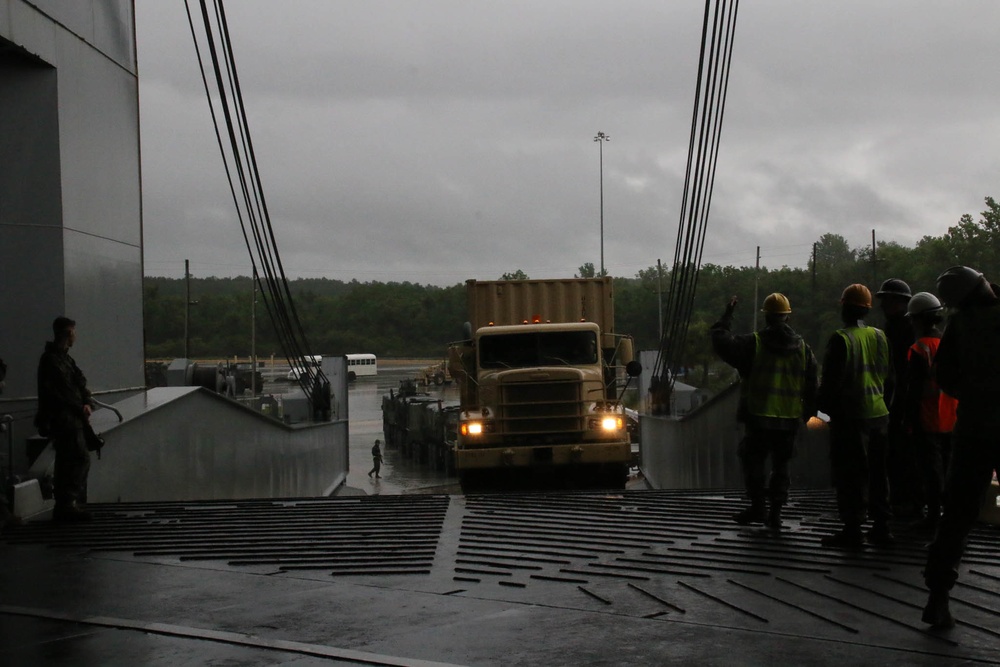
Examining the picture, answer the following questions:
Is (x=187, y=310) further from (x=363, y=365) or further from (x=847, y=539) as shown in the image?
(x=847, y=539)

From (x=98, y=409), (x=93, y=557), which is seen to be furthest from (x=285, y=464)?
(x=93, y=557)

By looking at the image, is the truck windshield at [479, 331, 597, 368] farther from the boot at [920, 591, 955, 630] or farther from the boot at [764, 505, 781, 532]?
the boot at [920, 591, 955, 630]

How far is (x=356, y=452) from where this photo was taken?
153ft

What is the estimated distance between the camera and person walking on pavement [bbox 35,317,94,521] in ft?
28.8

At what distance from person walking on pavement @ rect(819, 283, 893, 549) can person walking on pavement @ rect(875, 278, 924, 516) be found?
0.24 m

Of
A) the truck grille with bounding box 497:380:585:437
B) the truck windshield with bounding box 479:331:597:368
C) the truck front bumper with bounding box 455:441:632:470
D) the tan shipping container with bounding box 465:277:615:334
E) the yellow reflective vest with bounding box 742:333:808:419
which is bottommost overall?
the truck front bumper with bounding box 455:441:632:470

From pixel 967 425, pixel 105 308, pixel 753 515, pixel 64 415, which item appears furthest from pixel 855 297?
pixel 105 308

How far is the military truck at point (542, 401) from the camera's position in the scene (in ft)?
51.2

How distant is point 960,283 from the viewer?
5.03m

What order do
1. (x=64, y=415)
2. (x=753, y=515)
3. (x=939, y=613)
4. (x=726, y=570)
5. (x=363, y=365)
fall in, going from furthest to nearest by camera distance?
(x=363, y=365)
(x=64, y=415)
(x=753, y=515)
(x=726, y=570)
(x=939, y=613)

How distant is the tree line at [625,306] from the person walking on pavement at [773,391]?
22.6 metres

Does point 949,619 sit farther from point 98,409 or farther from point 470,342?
point 470,342

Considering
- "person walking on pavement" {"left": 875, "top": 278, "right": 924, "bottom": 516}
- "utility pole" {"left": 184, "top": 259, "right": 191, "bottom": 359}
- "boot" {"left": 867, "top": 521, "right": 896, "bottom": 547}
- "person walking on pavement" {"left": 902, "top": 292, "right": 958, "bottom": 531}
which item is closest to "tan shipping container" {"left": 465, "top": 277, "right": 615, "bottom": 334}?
"person walking on pavement" {"left": 875, "top": 278, "right": 924, "bottom": 516}

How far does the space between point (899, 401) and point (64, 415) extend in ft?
20.6
